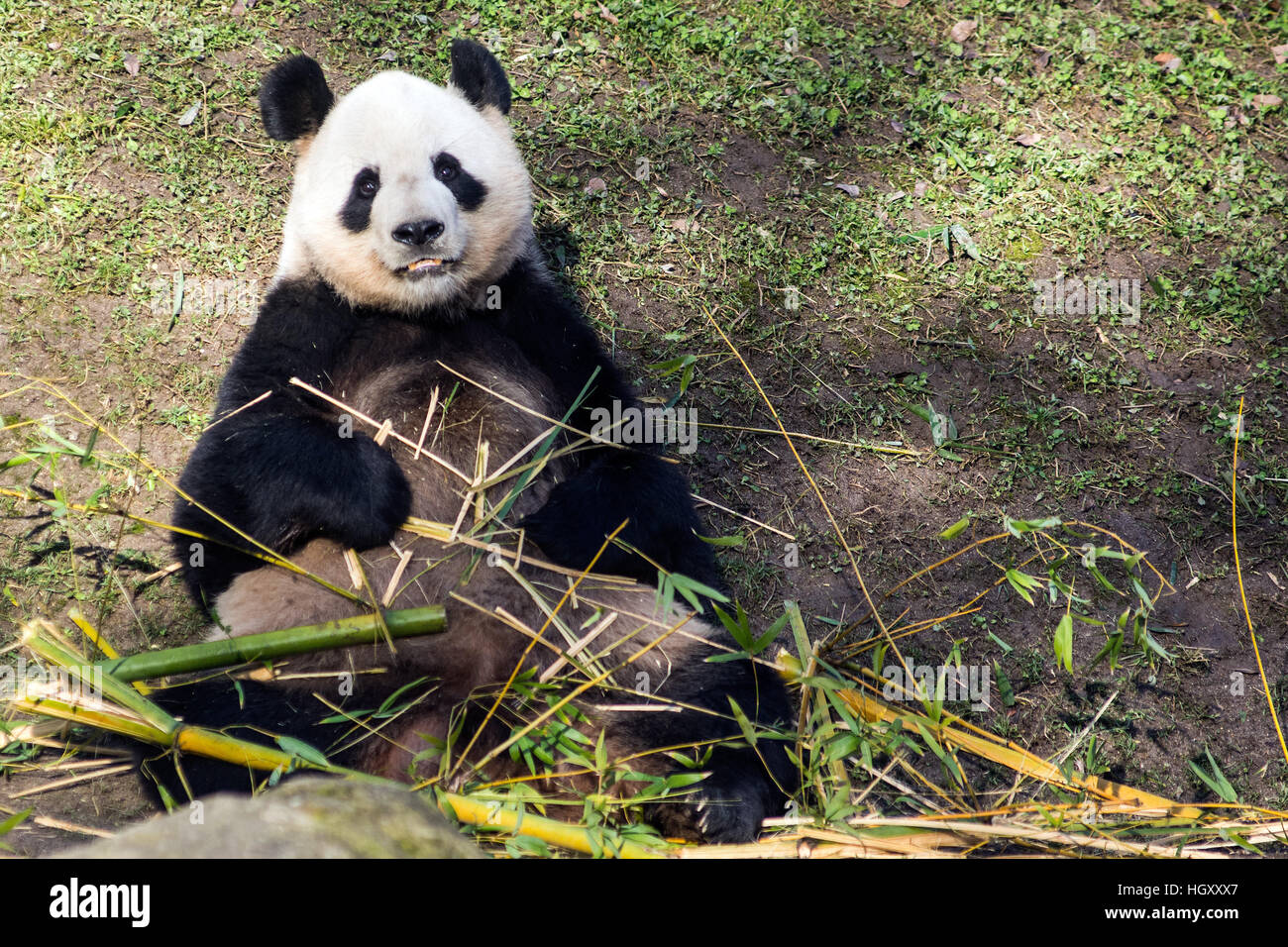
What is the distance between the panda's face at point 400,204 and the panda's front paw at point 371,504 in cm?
68

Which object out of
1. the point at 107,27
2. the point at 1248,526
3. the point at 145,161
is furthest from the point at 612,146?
the point at 1248,526

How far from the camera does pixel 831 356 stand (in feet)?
16.5

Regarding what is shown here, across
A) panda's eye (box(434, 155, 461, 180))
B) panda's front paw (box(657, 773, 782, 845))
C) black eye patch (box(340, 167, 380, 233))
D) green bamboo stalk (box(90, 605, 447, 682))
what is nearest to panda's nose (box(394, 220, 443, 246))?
black eye patch (box(340, 167, 380, 233))

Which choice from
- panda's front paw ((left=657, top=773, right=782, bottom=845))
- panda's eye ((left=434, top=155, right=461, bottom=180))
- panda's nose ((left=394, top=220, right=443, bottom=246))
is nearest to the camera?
panda's front paw ((left=657, top=773, right=782, bottom=845))

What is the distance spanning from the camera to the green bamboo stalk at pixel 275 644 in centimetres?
299

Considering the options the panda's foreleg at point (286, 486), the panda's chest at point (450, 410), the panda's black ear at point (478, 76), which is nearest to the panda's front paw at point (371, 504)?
the panda's foreleg at point (286, 486)

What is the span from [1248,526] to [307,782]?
4331mm

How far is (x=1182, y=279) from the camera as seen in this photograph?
5305 millimetres

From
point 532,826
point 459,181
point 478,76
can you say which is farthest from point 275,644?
point 478,76

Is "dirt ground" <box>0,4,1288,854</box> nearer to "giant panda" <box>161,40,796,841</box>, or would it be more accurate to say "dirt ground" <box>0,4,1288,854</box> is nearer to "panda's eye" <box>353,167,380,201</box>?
"giant panda" <box>161,40,796,841</box>

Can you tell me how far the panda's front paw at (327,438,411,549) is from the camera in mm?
3369

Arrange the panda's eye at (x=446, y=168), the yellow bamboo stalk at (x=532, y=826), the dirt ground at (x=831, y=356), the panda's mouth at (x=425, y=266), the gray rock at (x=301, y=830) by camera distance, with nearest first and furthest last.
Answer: the gray rock at (x=301, y=830) → the yellow bamboo stalk at (x=532, y=826) → the panda's mouth at (x=425, y=266) → the panda's eye at (x=446, y=168) → the dirt ground at (x=831, y=356)

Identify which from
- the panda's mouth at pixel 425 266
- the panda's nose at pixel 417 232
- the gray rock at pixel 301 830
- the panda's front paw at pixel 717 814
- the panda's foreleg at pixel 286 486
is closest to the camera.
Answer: the gray rock at pixel 301 830

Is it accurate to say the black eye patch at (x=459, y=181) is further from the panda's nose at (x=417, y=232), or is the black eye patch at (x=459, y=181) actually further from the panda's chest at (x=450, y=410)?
the panda's chest at (x=450, y=410)
